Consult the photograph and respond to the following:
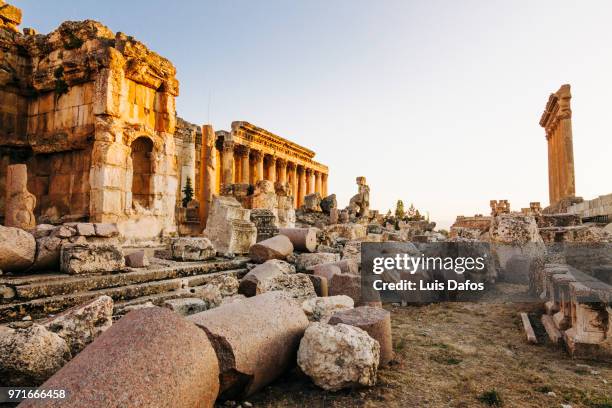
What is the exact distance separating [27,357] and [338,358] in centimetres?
220

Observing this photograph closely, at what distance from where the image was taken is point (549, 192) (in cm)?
3155

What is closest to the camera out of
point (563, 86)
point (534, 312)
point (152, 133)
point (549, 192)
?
point (534, 312)

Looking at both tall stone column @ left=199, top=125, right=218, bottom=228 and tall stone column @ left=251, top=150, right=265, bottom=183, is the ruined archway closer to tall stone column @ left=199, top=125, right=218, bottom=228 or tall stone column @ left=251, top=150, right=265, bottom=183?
tall stone column @ left=199, top=125, right=218, bottom=228

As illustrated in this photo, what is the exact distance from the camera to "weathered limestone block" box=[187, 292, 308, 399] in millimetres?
2766

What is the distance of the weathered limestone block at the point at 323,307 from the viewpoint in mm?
4520

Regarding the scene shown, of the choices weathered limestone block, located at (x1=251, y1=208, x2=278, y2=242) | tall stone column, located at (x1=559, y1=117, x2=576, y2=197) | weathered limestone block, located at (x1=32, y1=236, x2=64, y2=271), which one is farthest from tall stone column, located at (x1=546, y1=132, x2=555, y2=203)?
weathered limestone block, located at (x1=32, y1=236, x2=64, y2=271)

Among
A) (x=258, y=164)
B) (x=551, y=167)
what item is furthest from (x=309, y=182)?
(x=551, y=167)

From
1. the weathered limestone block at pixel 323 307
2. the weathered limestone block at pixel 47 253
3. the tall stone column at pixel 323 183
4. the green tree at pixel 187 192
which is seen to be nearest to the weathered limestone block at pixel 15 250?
the weathered limestone block at pixel 47 253

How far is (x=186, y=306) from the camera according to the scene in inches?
155

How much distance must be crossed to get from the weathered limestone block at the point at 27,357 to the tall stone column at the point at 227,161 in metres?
22.9

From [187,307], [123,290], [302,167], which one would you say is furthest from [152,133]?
[302,167]

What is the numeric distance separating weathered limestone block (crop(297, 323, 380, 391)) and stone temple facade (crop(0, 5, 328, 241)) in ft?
21.2

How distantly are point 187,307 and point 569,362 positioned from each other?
13.4 ft

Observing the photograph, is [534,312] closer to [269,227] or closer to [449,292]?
[449,292]
